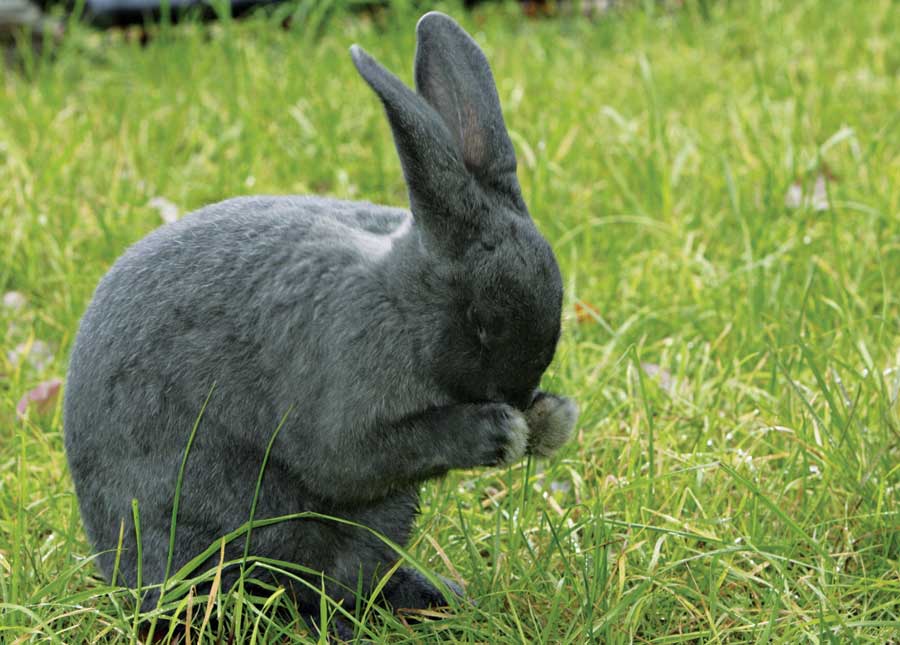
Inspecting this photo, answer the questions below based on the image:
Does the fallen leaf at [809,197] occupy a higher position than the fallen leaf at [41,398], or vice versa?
the fallen leaf at [809,197]

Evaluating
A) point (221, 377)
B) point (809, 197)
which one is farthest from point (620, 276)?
point (221, 377)

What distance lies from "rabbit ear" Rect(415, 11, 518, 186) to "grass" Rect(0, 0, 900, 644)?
675 millimetres

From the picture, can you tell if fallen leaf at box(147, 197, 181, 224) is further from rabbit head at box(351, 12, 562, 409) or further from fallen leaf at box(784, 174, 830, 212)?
fallen leaf at box(784, 174, 830, 212)

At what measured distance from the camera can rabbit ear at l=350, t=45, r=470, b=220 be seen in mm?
2062

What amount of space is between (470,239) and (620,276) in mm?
1615

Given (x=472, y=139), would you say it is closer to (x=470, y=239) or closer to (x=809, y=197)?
(x=470, y=239)

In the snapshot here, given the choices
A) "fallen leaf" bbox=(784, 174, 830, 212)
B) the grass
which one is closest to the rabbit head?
the grass

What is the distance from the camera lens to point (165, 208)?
13.5 feet

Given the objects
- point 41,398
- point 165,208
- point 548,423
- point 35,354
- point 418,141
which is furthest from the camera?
point 165,208

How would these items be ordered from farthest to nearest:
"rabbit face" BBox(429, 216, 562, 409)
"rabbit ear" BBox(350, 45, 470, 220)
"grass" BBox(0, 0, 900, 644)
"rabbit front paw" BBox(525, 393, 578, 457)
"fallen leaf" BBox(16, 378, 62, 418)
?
1. "fallen leaf" BBox(16, 378, 62, 418)
2. "grass" BBox(0, 0, 900, 644)
3. "rabbit front paw" BBox(525, 393, 578, 457)
4. "rabbit face" BBox(429, 216, 562, 409)
5. "rabbit ear" BBox(350, 45, 470, 220)

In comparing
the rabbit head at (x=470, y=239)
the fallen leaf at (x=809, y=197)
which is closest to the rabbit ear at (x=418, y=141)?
the rabbit head at (x=470, y=239)

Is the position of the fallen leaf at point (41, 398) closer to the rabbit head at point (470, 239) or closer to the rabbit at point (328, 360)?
the rabbit at point (328, 360)

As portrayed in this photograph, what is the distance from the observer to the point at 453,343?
2.23 meters

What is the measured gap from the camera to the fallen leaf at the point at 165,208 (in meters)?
4.06
